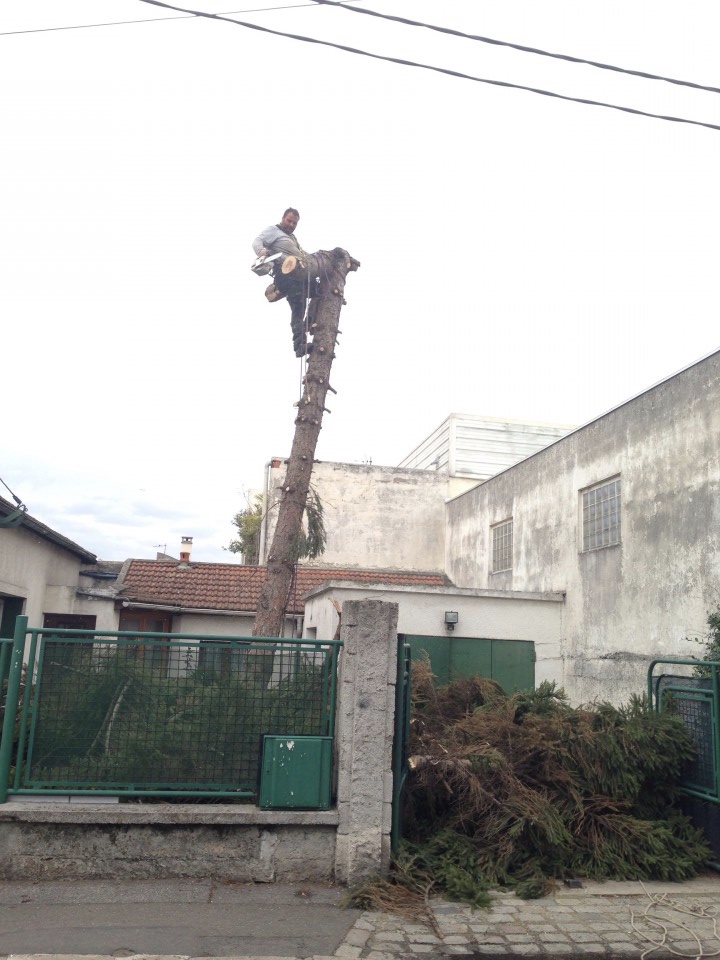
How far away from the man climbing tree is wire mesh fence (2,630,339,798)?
16.2ft

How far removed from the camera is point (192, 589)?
1998 centimetres

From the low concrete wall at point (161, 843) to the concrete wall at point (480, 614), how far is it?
26.3ft

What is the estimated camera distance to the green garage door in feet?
47.8

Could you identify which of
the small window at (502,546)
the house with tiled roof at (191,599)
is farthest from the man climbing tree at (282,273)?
the small window at (502,546)

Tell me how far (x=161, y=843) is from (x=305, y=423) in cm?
541

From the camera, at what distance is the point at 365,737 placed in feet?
21.3

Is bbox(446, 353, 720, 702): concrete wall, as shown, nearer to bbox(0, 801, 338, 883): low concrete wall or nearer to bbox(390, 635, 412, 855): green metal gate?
bbox(390, 635, 412, 855): green metal gate

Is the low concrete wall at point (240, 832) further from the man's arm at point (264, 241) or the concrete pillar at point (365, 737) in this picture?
the man's arm at point (264, 241)

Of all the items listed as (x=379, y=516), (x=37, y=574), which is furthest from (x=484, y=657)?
(x=379, y=516)

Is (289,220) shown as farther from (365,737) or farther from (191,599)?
(191,599)

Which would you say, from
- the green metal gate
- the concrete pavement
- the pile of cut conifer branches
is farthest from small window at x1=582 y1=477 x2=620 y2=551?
the concrete pavement

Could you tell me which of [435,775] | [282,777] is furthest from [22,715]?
[435,775]

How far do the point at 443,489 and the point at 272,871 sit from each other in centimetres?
1952

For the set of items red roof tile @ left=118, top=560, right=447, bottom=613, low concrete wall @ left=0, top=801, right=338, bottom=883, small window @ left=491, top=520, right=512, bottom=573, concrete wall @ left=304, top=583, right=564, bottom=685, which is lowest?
low concrete wall @ left=0, top=801, right=338, bottom=883
